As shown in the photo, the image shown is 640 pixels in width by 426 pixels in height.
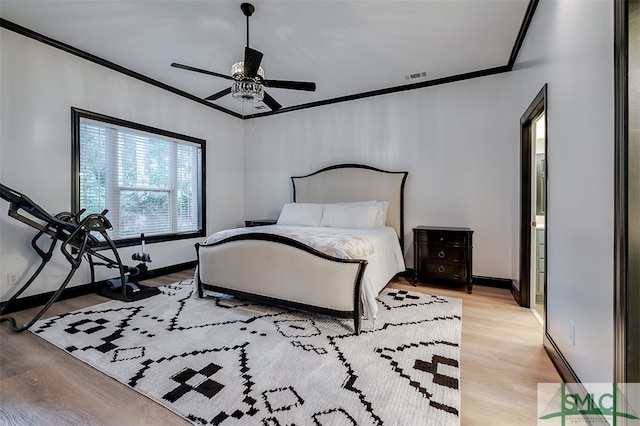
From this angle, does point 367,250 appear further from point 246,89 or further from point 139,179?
point 139,179

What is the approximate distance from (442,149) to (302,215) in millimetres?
2277

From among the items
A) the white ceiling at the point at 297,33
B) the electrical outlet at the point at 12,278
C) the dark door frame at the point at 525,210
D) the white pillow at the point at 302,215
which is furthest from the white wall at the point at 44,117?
the dark door frame at the point at 525,210

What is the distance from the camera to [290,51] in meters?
3.32

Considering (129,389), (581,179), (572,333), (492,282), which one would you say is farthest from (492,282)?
(129,389)

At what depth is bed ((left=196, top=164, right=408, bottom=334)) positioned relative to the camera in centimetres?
241

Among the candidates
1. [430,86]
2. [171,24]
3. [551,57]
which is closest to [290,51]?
[171,24]

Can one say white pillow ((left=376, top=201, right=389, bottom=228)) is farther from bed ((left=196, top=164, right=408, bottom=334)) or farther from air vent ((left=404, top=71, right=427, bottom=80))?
air vent ((left=404, top=71, right=427, bottom=80))

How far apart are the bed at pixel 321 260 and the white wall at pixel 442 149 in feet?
1.19

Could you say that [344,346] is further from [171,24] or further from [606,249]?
[171,24]

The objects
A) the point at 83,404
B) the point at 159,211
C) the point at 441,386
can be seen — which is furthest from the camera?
the point at 159,211

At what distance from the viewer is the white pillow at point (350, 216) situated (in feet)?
12.6

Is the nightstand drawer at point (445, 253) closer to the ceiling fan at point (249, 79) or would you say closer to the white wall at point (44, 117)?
the ceiling fan at point (249, 79)

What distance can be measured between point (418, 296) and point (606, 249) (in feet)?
6.94

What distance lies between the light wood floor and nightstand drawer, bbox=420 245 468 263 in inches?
40.3
